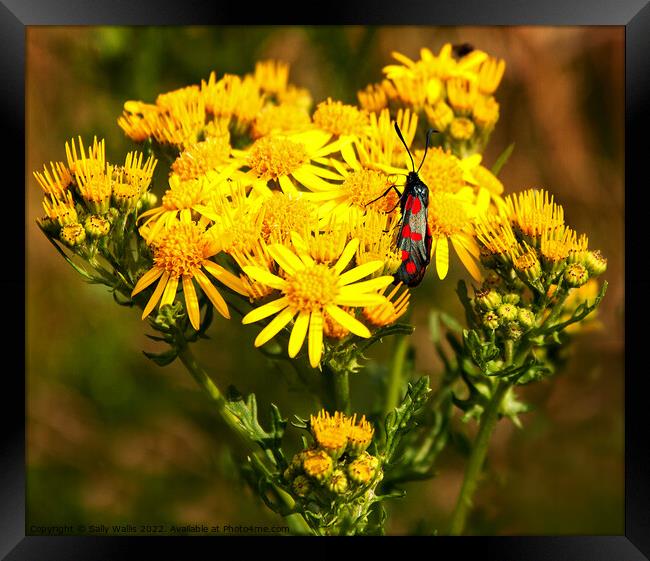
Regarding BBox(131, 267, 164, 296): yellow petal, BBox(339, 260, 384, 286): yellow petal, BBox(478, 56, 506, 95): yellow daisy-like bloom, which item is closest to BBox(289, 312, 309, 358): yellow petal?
BBox(339, 260, 384, 286): yellow petal

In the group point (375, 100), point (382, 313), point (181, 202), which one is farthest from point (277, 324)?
point (375, 100)

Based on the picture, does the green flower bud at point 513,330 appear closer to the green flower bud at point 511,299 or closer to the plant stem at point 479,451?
the green flower bud at point 511,299

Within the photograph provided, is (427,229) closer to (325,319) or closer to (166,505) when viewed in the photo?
(325,319)

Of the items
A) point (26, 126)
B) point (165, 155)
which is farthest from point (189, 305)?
point (26, 126)

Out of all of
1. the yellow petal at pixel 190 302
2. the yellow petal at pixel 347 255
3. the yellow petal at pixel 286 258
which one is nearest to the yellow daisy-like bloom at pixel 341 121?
the yellow petal at pixel 347 255

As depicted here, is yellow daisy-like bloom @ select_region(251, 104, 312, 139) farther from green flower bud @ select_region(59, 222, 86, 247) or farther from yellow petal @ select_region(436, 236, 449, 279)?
green flower bud @ select_region(59, 222, 86, 247)

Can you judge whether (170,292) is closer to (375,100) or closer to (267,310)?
(267,310)
